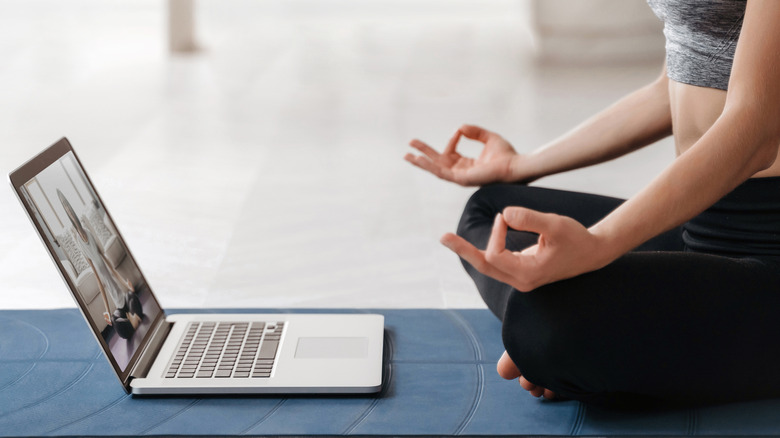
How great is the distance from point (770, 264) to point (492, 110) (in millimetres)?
3174

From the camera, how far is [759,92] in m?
0.91

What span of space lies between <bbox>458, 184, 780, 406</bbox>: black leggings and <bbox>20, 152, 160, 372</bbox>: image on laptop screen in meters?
0.53

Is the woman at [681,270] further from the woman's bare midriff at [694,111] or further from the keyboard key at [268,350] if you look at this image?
the keyboard key at [268,350]

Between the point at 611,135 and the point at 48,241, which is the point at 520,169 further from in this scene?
the point at 48,241

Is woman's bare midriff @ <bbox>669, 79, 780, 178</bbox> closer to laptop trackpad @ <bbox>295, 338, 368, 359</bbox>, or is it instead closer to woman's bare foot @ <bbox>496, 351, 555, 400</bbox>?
woman's bare foot @ <bbox>496, 351, 555, 400</bbox>

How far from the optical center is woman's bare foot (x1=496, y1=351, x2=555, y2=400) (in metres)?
1.04

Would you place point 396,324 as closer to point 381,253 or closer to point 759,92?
point 759,92

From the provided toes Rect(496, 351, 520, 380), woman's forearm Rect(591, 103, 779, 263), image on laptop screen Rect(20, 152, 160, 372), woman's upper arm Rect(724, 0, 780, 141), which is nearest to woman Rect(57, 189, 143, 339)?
image on laptop screen Rect(20, 152, 160, 372)

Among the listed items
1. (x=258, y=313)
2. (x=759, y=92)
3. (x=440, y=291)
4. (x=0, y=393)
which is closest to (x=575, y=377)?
(x=759, y=92)

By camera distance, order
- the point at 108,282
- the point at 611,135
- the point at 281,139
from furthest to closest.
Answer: the point at 281,139 < the point at 611,135 < the point at 108,282

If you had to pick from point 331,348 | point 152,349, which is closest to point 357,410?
point 331,348

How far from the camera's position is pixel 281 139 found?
354 cm

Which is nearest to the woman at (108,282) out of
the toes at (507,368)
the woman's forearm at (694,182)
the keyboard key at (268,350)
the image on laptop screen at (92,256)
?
the image on laptop screen at (92,256)

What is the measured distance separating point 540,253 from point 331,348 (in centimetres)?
48
